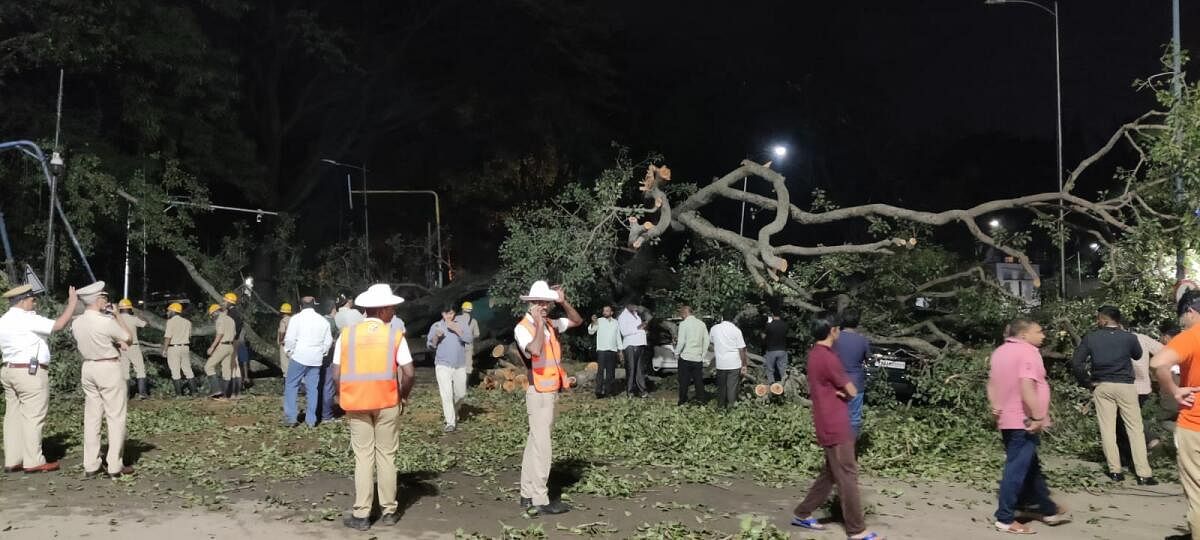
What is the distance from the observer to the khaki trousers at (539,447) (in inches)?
259

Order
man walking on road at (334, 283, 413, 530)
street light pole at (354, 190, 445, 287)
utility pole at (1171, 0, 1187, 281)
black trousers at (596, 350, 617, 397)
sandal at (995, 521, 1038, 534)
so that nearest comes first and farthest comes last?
man walking on road at (334, 283, 413, 530) < sandal at (995, 521, 1038, 534) < utility pole at (1171, 0, 1187, 281) < black trousers at (596, 350, 617, 397) < street light pole at (354, 190, 445, 287)

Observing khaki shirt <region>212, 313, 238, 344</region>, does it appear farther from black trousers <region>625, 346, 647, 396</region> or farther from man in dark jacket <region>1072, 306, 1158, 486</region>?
man in dark jacket <region>1072, 306, 1158, 486</region>

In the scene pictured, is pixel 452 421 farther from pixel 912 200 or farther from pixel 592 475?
pixel 912 200

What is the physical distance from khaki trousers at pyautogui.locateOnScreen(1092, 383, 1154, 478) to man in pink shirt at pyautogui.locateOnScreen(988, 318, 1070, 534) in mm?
2047

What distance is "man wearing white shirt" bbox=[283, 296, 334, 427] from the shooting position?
428 inches

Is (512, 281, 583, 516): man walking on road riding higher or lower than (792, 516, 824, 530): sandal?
higher

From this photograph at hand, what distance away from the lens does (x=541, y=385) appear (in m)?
6.61

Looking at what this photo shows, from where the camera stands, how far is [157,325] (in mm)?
16312

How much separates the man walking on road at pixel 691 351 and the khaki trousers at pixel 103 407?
7617mm

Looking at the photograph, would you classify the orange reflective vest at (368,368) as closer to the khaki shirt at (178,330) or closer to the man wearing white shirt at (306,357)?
the man wearing white shirt at (306,357)

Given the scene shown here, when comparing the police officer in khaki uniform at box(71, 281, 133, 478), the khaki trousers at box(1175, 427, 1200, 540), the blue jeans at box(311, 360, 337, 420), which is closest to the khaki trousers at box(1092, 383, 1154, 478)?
the khaki trousers at box(1175, 427, 1200, 540)

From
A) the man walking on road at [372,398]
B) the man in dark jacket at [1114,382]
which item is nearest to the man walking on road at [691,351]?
the man in dark jacket at [1114,382]

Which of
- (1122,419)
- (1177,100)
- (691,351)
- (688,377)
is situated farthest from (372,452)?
(1177,100)

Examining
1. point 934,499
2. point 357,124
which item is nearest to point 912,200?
point 357,124
